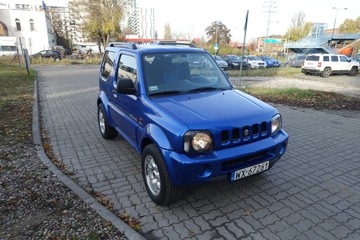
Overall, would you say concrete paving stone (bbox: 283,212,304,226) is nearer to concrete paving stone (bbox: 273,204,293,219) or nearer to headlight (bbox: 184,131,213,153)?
concrete paving stone (bbox: 273,204,293,219)

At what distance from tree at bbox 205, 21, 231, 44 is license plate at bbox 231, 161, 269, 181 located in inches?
2967

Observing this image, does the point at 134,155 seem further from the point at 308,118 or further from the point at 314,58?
the point at 314,58

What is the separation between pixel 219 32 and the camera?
7575 cm

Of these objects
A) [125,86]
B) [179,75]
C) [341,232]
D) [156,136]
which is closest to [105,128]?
[125,86]

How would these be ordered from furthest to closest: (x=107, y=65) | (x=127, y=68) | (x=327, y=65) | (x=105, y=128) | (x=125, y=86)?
1. (x=327, y=65)
2. (x=105, y=128)
3. (x=107, y=65)
4. (x=127, y=68)
5. (x=125, y=86)

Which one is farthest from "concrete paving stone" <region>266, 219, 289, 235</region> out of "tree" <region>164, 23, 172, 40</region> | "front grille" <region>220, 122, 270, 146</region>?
"tree" <region>164, 23, 172, 40</region>

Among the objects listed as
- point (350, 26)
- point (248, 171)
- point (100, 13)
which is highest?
point (350, 26)

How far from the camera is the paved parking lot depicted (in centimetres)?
286

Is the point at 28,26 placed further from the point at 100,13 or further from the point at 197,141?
the point at 197,141

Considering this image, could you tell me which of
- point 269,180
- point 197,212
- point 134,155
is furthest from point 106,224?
point 269,180

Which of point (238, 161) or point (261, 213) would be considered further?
point (261, 213)

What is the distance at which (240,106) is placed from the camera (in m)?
3.23

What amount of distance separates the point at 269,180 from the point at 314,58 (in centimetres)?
1965

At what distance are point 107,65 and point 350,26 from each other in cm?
7976
